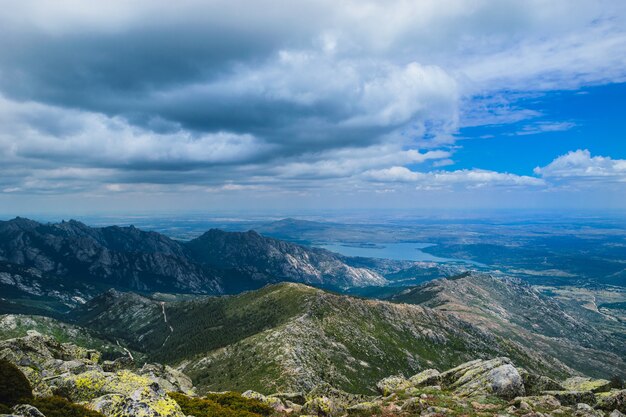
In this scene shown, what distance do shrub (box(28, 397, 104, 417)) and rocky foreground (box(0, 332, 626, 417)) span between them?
44cm

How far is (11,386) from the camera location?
3431 cm

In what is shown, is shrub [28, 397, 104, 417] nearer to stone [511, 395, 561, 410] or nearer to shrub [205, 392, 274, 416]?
shrub [205, 392, 274, 416]

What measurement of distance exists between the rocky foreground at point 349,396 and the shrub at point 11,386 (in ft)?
4.09

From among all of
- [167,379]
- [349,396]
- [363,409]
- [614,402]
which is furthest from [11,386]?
[614,402]

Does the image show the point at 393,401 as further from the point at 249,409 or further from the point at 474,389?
the point at 249,409

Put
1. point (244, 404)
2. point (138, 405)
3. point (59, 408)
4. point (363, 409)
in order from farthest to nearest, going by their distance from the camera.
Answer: point (244, 404), point (363, 409), point (59, 408), point (138, 405)

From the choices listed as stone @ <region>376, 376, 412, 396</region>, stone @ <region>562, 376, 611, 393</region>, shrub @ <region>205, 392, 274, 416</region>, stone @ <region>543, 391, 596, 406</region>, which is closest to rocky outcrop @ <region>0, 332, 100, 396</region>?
shrub @ <region>205, 392, 274, 416</region>

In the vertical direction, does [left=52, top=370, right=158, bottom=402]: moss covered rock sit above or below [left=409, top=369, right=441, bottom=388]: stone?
above

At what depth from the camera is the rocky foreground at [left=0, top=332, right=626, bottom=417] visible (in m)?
34.7

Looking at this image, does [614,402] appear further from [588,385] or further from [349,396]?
[349,396]

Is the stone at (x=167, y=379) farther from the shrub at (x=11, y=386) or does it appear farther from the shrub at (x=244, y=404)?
the shrub at (x=11, y=386)

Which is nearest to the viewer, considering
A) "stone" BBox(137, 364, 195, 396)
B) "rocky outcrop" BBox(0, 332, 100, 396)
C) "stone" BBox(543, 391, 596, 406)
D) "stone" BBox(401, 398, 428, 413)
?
"rocky outcrop" BBox(0, 332, 100, 396)

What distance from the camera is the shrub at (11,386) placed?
33.2m

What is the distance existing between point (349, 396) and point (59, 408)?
185ft
